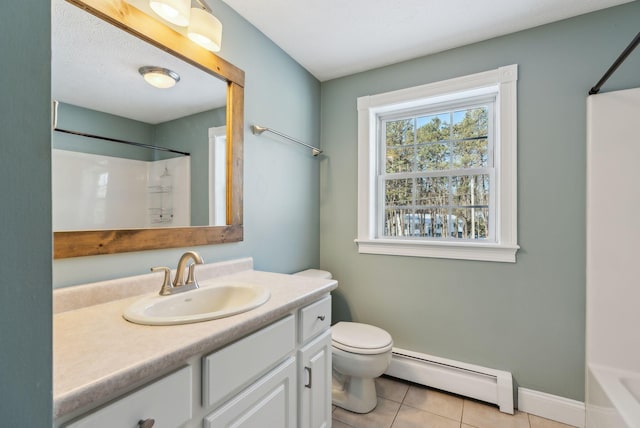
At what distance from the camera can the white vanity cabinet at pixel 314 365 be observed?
1.23 metres

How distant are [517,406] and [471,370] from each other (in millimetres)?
304

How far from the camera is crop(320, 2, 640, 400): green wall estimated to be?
170 centimetres

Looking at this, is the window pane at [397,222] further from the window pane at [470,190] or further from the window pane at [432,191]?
the window pane at [470,190]

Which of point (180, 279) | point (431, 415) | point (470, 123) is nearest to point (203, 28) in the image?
point (180, 279)

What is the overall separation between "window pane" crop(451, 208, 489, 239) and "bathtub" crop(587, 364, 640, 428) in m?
0.93

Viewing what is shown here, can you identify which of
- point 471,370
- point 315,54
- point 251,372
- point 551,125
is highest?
point 315,54

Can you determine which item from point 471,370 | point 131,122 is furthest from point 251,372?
point 471,370

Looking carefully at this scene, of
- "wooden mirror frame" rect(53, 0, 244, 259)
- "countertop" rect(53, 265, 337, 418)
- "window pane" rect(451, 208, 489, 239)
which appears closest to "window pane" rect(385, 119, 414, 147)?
"window pane" rect(451, 208, 489, 239)

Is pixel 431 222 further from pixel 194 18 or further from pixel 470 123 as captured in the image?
pixel 194 18

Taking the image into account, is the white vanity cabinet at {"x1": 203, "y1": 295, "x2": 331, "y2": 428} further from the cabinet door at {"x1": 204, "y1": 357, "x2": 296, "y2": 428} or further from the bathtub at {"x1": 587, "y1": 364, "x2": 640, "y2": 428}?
the bathtub at {"x1": 587, "y1": 364, "x2": 640, "y2": 428}

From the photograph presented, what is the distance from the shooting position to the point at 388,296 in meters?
2.24

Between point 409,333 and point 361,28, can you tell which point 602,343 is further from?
→ point 361,28

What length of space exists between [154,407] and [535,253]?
6.78 ft

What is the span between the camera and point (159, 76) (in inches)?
52.1
